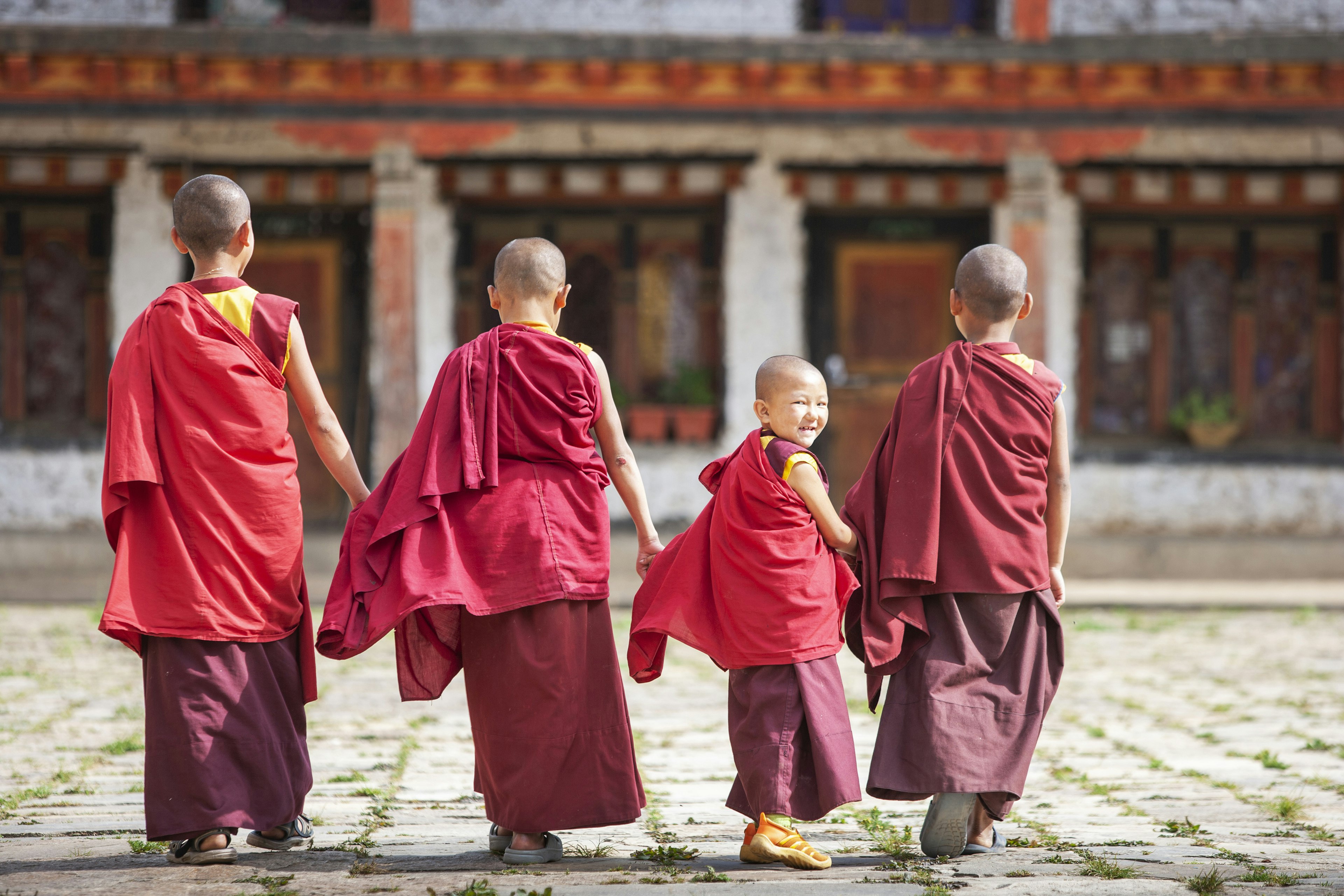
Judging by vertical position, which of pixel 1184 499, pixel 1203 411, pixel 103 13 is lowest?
pixel 1184 499

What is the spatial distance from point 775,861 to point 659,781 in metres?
1.28

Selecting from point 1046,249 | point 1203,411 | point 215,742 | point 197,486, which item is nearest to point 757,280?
point 1046,249

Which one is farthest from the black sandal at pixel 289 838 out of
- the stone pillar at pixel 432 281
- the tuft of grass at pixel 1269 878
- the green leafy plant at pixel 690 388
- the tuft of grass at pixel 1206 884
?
the green leafy plant at pixel 690 388

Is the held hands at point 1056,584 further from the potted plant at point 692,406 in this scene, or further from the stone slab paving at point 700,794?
the potted plant at point 692,406

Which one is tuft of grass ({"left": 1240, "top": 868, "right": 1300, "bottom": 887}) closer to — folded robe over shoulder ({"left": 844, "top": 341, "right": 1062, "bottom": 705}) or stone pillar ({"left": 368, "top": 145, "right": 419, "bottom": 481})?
folded robe over shoulder ({"left": 844, "top": 341, "right": 1062, "bottom": 705})

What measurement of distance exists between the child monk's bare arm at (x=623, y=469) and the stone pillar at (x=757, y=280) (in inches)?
274

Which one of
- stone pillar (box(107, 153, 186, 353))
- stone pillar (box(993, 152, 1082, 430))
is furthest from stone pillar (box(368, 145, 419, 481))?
stone pillar (box(993, 152, 1082, 430))

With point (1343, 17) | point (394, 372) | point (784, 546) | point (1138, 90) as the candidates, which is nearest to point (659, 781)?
point (784, 546)

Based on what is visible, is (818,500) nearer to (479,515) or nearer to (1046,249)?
(479,515)

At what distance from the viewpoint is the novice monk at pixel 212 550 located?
10.6 feet

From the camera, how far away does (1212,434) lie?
10531mm

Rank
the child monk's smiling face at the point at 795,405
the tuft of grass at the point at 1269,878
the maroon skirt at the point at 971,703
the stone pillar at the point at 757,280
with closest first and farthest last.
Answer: the tuft of grass at the point at 1269,878
the maroon skirt at the point at 971,703
the child monk's smiling face at the point at 795,405
the stone pillar at the point at 757,280

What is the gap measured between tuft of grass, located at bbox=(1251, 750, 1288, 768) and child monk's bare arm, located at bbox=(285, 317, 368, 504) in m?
3.03

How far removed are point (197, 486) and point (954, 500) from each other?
1756 mm
